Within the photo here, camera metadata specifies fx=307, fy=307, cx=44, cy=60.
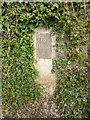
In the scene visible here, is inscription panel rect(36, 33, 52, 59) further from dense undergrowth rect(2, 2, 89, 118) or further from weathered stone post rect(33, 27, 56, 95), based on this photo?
dense undergrowth rect(2, 2, 89, 118)

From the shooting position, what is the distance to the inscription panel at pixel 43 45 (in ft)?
13.7

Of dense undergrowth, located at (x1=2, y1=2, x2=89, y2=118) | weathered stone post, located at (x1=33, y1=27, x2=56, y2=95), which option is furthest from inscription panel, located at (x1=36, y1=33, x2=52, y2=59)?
dense undergrowth, located at (x1=2, y1=2, x2=89, y2=118)

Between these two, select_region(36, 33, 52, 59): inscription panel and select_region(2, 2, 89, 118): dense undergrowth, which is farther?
select_region(36, 33, 52, 59): inscription panel

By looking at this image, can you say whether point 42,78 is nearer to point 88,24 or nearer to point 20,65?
point 20,65

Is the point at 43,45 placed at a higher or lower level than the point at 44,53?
higher

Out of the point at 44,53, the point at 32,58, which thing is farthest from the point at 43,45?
the point at 32,58

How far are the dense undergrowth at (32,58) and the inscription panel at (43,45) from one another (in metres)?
0.10

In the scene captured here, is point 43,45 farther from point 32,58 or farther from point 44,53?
point 32,58

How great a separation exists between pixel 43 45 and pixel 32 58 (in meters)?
0.23

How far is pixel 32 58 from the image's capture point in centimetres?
417

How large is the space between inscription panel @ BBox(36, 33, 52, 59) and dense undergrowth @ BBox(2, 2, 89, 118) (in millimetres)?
100

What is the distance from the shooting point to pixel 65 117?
4.22m

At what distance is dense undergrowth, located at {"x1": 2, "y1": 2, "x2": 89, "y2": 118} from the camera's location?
4.02m

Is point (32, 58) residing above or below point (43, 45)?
below
